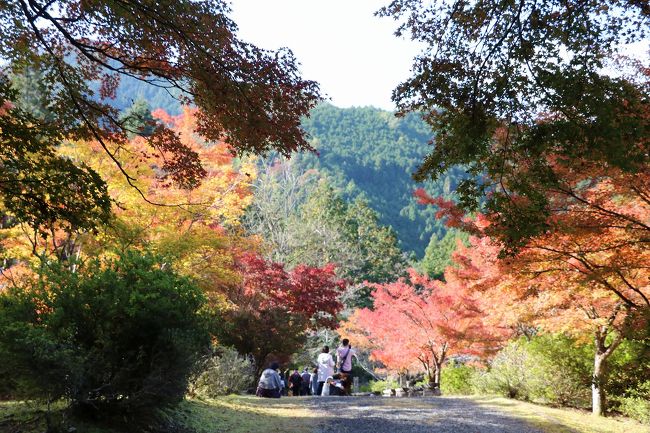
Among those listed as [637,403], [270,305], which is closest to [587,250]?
[637,403]

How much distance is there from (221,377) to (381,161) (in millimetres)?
73173

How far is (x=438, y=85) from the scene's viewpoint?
5.87 metres

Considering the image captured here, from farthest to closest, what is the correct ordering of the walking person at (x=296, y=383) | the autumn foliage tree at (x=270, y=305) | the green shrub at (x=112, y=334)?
1. the walking person at (x=296, y=383)
2. the autumn foliage tree at (x=270, y=305)
3. the green shrub at (x=112, y=334)

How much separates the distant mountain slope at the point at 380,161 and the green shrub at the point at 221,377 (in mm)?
51381

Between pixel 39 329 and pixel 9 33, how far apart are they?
298 centimetres

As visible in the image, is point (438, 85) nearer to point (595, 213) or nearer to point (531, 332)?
point (595, 213)

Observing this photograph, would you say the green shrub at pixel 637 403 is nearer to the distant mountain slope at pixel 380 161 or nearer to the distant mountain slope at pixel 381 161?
the distant mountain slope at pixel 380 161

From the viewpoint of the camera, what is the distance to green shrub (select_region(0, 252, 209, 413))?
4.67m

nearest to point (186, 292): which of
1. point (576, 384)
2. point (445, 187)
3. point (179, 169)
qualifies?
point (179, 169)

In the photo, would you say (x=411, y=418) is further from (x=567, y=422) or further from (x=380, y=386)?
(x=380, y=386)

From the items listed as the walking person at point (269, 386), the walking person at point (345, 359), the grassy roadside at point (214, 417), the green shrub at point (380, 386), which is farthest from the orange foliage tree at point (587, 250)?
the green shrub at point (380, 386)

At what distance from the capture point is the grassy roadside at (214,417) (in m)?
4.85

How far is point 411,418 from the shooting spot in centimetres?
771

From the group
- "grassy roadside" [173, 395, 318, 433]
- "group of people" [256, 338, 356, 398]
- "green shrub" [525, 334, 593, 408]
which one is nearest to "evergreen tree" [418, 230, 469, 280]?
"green shrub" [525, 334, 593, 408]
